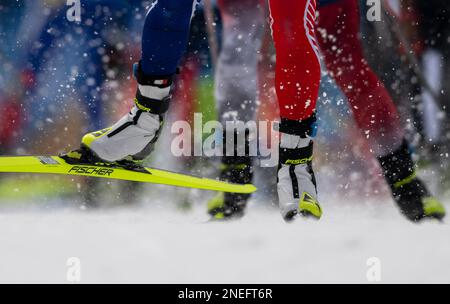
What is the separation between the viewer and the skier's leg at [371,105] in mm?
2021

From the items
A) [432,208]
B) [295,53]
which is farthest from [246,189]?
[432,208]

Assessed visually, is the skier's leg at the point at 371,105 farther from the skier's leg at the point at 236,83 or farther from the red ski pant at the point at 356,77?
the skier's leg at the point at 236,83

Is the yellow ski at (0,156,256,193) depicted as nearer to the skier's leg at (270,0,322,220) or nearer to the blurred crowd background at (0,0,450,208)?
the skier's leg at (270,0,322,220)

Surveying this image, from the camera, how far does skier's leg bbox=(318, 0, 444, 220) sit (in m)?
2.02

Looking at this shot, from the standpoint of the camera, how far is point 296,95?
71.5 inches

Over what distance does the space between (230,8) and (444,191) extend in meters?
1.06

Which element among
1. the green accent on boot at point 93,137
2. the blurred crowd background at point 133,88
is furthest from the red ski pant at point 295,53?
A: the green accent on boot at point 93,137

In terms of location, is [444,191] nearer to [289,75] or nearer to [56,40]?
[289,75]

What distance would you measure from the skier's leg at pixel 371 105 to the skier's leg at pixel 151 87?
56 centimetres

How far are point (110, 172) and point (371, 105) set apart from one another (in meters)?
0.91

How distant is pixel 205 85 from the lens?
7.73 ft

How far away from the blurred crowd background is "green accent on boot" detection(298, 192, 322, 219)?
53 cm

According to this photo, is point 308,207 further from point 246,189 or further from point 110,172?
point 110,172

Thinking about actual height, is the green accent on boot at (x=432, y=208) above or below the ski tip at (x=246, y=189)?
below
